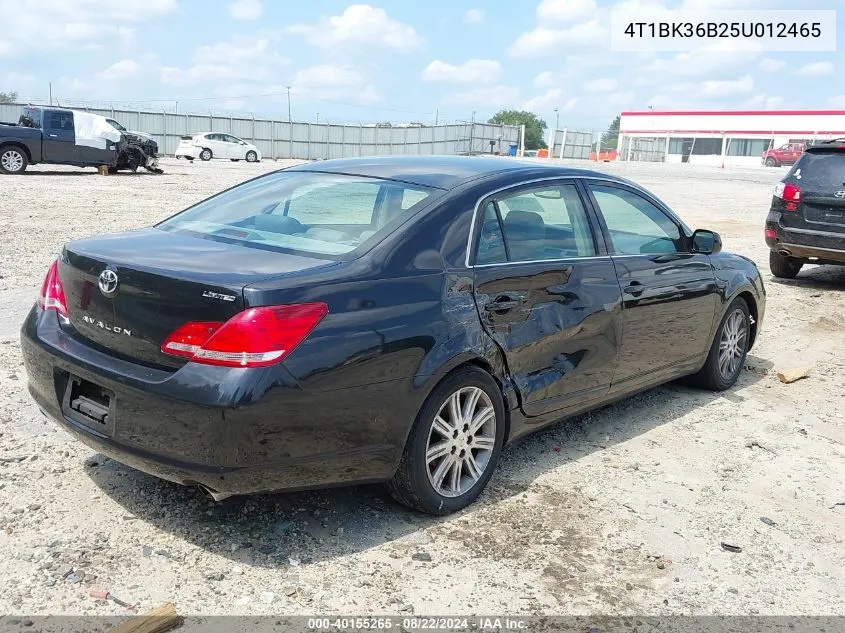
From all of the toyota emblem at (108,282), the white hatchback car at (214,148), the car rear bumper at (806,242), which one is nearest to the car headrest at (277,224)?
the toyota emblem at (108,282)

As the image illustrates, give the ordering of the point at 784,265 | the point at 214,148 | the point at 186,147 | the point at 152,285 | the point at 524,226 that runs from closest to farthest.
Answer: the point at 152,285
the point at 524,226
the point at 784,265
the point at 186,147
the point at 214,148

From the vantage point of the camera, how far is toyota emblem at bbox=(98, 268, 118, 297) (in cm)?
340

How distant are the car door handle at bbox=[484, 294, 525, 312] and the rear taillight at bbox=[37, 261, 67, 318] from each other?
6.23 feet

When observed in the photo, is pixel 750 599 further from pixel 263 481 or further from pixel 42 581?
pixel 42 581

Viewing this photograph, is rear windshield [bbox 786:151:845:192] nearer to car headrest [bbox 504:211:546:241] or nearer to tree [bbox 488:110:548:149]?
car headrest [bbox 504:211:546:241]

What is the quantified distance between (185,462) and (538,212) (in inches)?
89.3

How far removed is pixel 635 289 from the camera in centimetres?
490

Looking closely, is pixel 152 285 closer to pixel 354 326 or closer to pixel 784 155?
pixel 354 326

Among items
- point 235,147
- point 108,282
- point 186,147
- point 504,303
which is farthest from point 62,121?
point 504,303

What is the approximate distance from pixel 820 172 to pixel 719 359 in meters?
5.11

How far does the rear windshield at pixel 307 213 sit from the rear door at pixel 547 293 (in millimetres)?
460

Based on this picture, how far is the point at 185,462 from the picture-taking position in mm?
3176

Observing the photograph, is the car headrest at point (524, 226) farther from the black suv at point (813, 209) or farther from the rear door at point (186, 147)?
the rear door at point (186, 147)

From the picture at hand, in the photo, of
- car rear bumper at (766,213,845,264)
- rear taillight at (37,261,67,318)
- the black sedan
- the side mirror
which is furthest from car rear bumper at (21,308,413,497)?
car rear bumper at (766,213,845,264)
